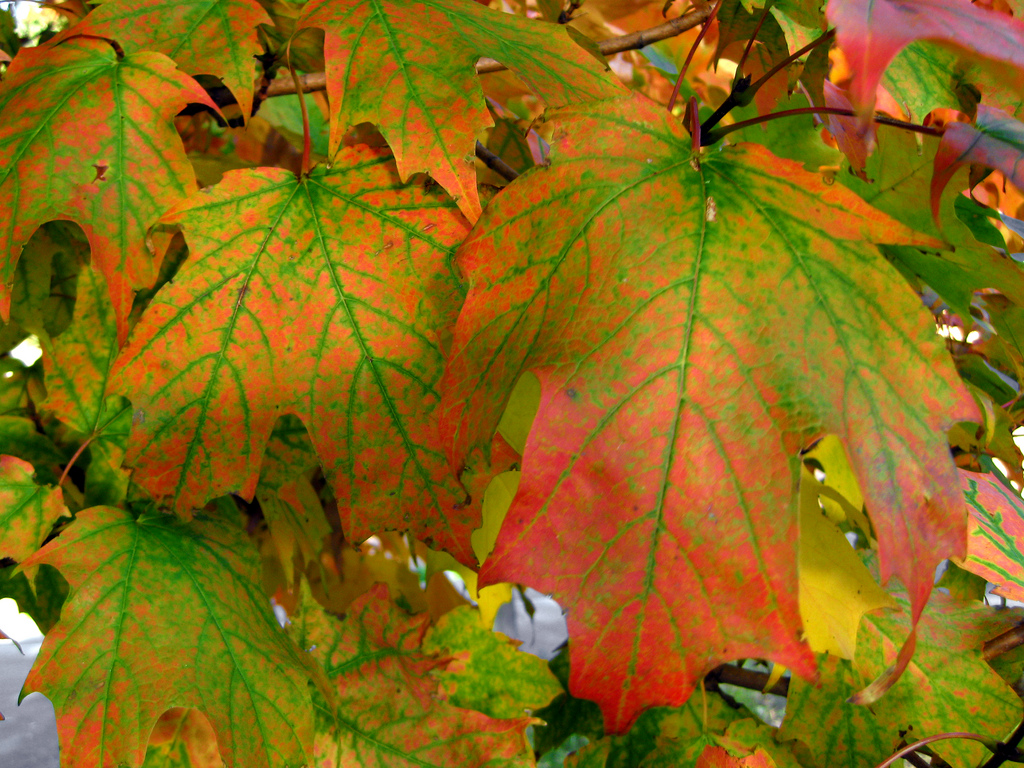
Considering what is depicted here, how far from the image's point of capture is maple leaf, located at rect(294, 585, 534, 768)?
547mm

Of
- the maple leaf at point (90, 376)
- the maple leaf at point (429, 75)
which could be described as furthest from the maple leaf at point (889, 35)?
the maple leaf at point (90, 376)

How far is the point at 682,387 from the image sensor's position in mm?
347

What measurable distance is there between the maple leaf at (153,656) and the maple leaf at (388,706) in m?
0.07

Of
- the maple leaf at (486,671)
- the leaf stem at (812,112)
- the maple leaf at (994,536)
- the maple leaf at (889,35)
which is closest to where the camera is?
the maple leaf at (889,35)

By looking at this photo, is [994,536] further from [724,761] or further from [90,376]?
[90,376]

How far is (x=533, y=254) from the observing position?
376 mm

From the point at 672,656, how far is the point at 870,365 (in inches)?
6.3

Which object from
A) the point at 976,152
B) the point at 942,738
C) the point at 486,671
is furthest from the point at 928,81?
the point at 486,671

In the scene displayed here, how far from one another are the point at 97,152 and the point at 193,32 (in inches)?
4.0

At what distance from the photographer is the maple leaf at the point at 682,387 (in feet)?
1.07

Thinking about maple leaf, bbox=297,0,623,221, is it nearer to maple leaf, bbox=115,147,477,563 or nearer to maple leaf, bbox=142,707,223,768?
maple leaf, bbox=115,147,477,563

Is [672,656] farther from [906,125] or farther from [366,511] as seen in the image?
[906,125]

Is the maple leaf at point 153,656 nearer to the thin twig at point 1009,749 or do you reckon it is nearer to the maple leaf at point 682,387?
the maple leaf at point 682,387

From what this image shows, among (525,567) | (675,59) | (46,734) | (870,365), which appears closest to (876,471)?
(870,365)
